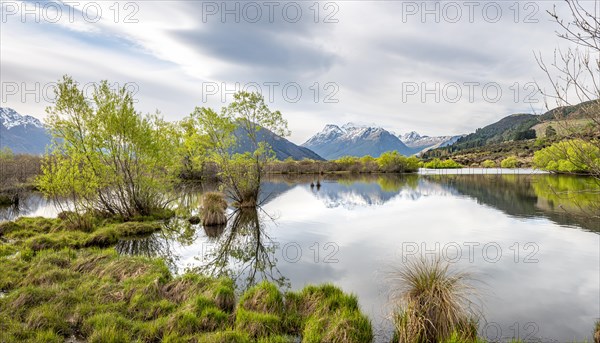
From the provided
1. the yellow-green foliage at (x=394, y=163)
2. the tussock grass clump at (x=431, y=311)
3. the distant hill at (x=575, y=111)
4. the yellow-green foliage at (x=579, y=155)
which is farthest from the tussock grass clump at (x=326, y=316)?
the yellow-green foliage at (x=394, y=163)

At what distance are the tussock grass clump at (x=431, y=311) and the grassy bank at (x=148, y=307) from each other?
96cm

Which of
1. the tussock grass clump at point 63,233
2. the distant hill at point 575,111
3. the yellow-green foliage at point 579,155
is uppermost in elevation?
the distant hill at point 575,111

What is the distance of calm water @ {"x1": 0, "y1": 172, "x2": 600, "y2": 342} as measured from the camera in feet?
31.0

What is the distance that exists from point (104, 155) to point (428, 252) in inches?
830

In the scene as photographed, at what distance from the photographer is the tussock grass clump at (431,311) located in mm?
7066

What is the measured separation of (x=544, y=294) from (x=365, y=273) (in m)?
5.92

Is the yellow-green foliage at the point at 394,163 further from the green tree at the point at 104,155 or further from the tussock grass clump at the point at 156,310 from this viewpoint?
the tussock grass clump at the point at 156,310

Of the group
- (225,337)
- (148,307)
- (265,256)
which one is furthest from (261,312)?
(265,256)

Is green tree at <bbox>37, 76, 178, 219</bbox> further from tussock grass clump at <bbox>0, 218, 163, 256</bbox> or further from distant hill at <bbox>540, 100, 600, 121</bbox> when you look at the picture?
distant hill at <bbox>540, 100, 600, 121</bbox>

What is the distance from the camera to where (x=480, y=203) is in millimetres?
34094

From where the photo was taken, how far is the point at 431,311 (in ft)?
24.2

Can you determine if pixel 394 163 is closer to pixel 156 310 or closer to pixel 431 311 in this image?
pixel 431 311

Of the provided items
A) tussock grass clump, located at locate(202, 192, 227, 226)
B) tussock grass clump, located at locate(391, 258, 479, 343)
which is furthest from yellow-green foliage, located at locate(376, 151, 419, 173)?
tussock grass clump, located at locate(391, 258, 479, 343)

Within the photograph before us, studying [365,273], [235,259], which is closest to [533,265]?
[365,273]
